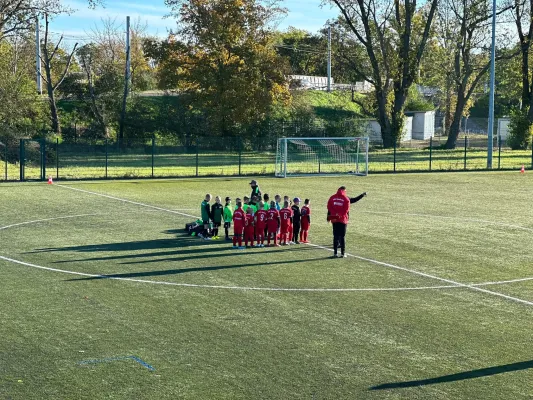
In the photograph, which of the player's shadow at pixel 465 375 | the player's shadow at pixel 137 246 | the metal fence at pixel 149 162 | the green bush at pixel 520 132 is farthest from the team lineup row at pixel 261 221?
the green bush at pixel 520 132

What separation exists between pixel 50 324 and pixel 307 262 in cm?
657

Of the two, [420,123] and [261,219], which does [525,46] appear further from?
[261,219]

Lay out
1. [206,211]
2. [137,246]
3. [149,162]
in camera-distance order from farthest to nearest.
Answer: [149,162]
[206,211]
[137,246]

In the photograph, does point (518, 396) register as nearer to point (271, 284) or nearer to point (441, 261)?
point (271, 284)

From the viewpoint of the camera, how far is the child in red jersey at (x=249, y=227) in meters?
17.8

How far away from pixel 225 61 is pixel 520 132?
25245 mm

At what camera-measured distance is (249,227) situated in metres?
17.9

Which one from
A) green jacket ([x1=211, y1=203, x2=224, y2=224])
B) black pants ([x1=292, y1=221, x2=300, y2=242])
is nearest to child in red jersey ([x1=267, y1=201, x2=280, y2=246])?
black pants ([x1=292, y1=221, x2=300, y2=242])

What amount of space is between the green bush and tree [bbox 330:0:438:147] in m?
9.27

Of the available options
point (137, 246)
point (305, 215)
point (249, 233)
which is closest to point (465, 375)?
point (249, 233)

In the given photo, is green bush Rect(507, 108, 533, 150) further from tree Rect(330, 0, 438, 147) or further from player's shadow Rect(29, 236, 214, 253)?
player's shadow Rect(29, 236, 214, 253)

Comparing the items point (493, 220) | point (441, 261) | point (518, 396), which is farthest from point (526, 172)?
point (518, 396)

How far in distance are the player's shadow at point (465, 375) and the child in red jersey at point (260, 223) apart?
9.02m

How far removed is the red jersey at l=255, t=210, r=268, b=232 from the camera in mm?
17953
